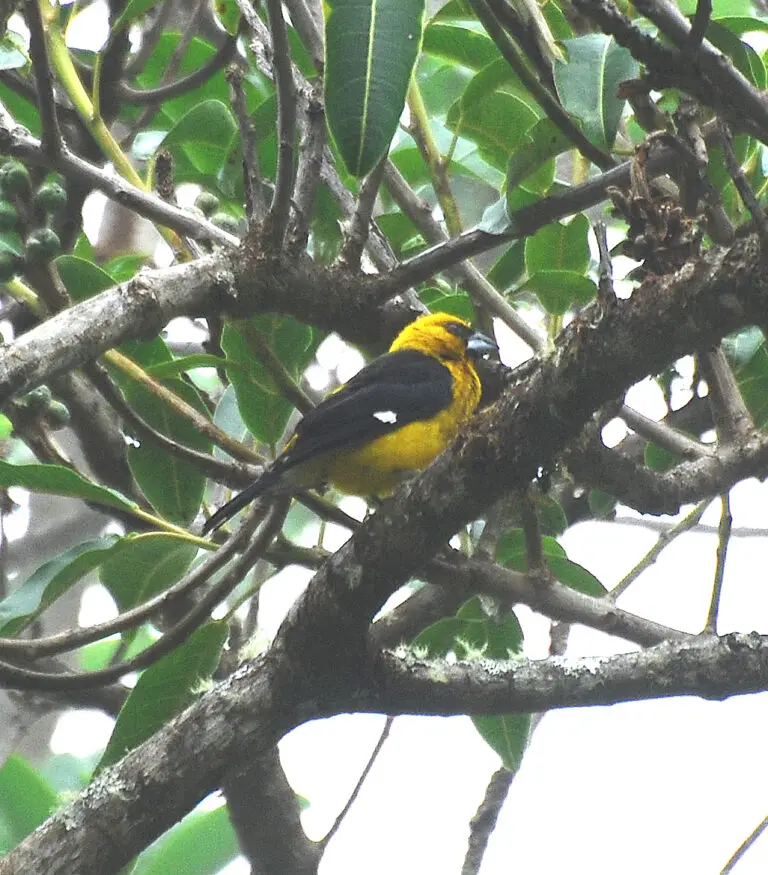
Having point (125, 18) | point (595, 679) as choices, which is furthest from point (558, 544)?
point (125, 18)

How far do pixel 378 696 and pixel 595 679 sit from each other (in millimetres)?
530

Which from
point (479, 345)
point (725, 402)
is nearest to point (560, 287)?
point (725, 402)

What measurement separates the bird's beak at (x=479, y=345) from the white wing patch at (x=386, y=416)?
0.55 meters

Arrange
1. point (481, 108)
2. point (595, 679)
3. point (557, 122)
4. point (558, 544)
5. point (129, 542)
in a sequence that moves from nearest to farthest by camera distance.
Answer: point (595, 679) → point (557, 122) → point (129, 542) → point (558, 544) → point (481, 108)

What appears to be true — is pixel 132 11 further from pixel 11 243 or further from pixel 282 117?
pixel 282 117

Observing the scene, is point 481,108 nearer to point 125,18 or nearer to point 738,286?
point 125,18

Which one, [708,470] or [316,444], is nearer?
[708,470]

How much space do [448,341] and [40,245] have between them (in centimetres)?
202

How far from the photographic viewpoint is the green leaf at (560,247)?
3684 millimetres

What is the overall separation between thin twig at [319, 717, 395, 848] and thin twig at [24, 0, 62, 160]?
77.0 inches

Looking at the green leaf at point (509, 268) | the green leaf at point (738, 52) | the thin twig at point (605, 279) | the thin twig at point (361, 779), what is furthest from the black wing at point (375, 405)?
the green leaf at point (738, 52)

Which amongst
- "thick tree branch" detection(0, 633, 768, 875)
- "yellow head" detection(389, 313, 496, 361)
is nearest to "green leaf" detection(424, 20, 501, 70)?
"yellow head" detection(389, 313, 496, 361)

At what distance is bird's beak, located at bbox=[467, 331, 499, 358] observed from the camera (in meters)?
4.52

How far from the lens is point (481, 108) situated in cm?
369
